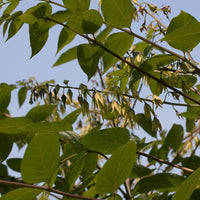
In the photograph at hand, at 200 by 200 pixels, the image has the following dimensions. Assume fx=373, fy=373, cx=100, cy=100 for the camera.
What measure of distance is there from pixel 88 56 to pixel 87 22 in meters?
0.10

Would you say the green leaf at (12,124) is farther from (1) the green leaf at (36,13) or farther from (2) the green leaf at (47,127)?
(1) the green leaf at (36,13)

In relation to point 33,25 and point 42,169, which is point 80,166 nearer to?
point 42,169

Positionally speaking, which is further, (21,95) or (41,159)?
(21,95)

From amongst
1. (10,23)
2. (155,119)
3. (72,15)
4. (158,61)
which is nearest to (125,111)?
(155,119)

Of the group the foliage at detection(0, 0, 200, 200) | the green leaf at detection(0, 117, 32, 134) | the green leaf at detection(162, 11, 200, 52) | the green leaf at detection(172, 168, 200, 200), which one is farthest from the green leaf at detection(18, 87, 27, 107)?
the green leaf at detection(172, 168, 200, 200)

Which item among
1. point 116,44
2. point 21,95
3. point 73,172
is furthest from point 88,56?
point 21,95

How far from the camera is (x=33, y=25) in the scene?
1.07m

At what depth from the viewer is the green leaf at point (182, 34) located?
34.8 inches

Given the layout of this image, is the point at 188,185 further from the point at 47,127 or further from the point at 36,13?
the point at 36,13

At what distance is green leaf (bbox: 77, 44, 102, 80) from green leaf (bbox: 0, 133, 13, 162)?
0.31 meters

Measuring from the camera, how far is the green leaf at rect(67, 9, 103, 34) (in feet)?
3.33

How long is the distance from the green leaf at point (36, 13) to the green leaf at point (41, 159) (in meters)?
0.39

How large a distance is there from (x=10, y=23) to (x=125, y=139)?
50cm

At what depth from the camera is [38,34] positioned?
108 centimetres
